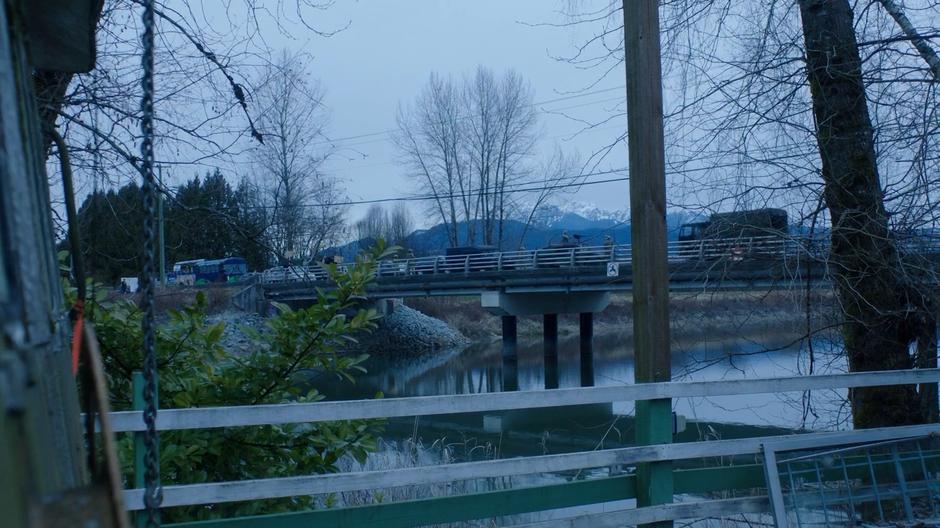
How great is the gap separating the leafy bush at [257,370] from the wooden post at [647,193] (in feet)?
6.06

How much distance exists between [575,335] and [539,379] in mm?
23683

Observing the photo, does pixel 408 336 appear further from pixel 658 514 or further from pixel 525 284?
pixel 658 514

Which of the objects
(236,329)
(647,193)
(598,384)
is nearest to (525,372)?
(598,384)

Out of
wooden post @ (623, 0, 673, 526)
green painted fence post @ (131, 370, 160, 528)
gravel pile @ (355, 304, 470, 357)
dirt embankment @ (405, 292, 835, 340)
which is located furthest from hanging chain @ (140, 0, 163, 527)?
gravel pile @ (355, 304, 470, 357)

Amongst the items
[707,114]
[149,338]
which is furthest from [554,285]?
[149,338]

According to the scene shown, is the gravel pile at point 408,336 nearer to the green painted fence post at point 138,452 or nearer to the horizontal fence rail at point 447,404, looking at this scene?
the horizontal fence rail at point 447,404

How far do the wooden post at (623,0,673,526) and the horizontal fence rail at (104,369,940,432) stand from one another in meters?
0.44

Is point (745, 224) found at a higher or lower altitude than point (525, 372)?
higher

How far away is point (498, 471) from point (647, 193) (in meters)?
2.16

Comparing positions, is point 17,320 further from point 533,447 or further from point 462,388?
point 462,388

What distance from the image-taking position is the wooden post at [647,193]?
19.7 feet

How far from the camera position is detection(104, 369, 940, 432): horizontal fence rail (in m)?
4.64

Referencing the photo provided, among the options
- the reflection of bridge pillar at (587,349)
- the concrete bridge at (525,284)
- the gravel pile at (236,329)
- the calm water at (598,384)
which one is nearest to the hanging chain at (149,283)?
the gravel pile at (236,329)

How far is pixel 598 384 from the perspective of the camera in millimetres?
28062
